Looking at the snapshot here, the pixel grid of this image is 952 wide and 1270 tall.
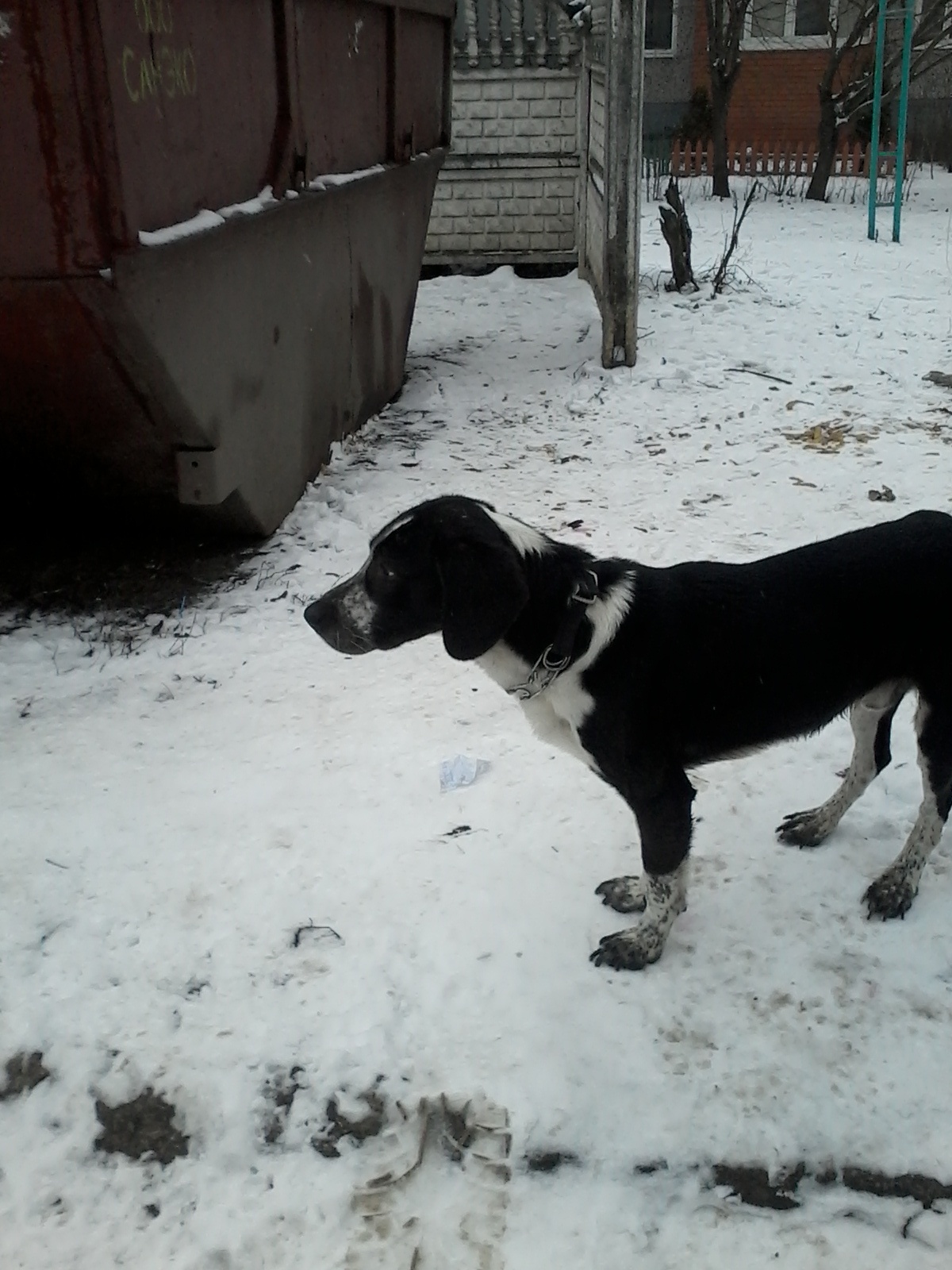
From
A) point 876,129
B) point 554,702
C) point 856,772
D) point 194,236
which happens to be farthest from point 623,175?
point 876,129

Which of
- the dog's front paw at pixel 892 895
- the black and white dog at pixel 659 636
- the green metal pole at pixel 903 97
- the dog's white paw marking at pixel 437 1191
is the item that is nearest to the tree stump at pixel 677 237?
the green metal pole at pixel 903 97

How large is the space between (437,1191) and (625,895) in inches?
39.9

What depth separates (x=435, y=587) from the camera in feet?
8.36

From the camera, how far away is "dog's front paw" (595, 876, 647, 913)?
295cm

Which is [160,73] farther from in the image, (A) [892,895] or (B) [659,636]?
(A) [892,895]

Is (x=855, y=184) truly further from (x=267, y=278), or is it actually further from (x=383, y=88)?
(x=267, y=278)

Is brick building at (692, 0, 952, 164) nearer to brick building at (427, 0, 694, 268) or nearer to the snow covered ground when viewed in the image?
brick building at (427, 0, 694, 268)

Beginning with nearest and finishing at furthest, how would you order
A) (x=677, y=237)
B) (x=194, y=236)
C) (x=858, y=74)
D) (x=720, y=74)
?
(x=194, y=236) < (x=677, y=237) < (x=720, y=74) < (x=858, y=74)

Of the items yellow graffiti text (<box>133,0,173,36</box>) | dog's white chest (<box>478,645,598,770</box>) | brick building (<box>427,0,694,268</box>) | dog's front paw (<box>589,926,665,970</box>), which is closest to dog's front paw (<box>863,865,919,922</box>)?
dog's front paw (<box>589,926,665,970</box>)

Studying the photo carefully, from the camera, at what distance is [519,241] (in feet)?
36.6

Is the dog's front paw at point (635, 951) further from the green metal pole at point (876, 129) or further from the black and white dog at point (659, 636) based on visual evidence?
the green metal pole at point (876, 129)

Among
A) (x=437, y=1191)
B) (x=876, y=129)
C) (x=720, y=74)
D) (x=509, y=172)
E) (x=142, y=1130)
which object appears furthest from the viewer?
(x=720, y=74)

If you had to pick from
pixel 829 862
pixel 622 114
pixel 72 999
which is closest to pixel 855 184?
pixel 622 114

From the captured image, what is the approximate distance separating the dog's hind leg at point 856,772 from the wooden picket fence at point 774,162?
55.7 feet
